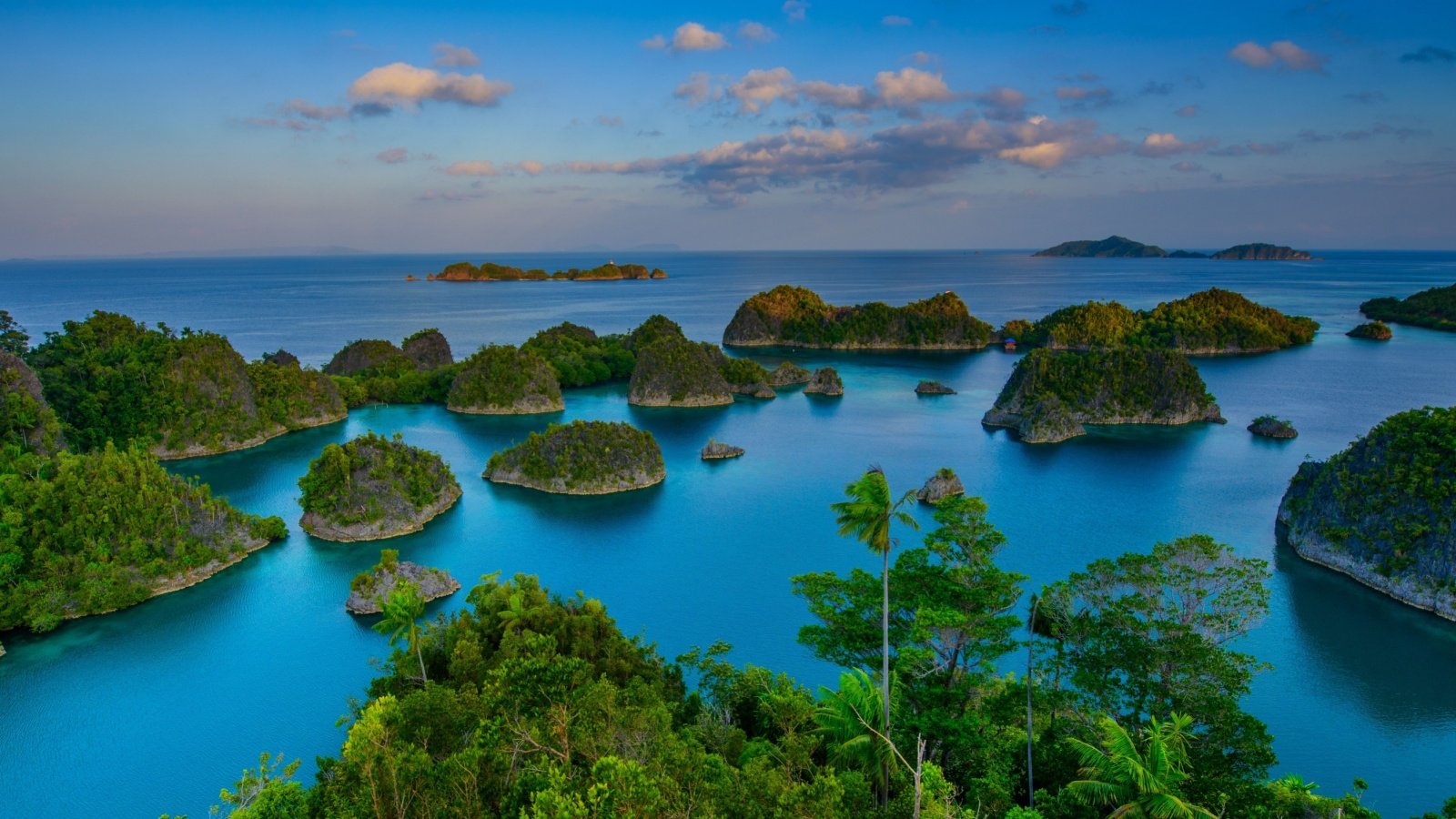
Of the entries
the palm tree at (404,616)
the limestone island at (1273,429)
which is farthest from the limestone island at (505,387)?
the limestone island at (1273,429)

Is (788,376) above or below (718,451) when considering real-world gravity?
above

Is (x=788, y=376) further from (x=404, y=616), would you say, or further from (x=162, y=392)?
(x=404, y=616)

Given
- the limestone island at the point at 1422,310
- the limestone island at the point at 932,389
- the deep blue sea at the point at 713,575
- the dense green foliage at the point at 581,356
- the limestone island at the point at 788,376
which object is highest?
the limestone island at the point at 1422,310

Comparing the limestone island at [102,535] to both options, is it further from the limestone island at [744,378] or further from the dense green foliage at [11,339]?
the limestone island at [744,378]

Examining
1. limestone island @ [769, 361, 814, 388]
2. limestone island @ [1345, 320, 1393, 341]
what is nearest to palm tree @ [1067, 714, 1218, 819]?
limestone island @ [769, 361, 814, 388]

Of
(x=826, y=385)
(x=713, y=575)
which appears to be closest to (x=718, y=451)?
(x=713, y=575)

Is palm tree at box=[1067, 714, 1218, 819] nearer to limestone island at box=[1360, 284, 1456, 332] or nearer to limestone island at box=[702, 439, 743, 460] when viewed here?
limestone island at box=[702, 439, 743, 460]
